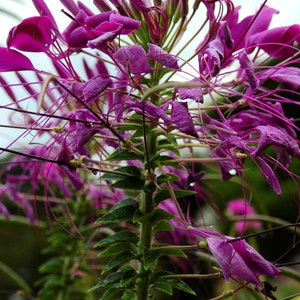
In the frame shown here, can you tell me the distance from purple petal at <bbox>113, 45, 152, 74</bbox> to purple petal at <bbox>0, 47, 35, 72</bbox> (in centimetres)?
12

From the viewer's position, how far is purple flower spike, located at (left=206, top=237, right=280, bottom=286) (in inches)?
22.6

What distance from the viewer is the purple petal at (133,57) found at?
0.56m

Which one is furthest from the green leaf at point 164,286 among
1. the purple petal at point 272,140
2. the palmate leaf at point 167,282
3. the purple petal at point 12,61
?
the purple petal at point 12,61

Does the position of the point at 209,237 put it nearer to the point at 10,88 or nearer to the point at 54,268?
the point at 10,88

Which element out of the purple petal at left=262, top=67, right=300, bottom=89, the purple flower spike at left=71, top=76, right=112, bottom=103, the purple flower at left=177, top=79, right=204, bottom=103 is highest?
the purple flower spike at left=71, top=76, right=112, bottom=103

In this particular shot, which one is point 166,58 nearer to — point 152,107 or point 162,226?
point 152,107

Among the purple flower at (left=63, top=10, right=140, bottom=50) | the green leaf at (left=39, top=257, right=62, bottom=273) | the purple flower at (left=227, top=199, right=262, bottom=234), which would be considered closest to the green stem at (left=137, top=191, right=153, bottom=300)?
the purple flower at (left=63, top=10, right=140, bottom=50)

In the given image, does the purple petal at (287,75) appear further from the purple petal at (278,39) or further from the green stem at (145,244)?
the green stem at (145,244)

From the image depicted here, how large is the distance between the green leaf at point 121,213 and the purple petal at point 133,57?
190 millimetres

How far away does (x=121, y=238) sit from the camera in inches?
26.7

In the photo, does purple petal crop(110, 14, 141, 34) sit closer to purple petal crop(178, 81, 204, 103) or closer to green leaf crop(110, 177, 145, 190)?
purple petal crop(178, 81, 204, 103)

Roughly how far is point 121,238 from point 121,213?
31 millimetres

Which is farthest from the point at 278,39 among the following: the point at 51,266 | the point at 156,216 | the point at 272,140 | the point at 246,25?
the point at 51,266

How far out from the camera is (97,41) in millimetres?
543
